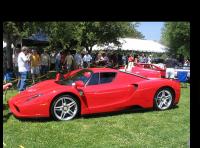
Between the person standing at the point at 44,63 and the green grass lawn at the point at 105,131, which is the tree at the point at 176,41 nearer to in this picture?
the person standing at the point at 44,63

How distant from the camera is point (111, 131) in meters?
6.41

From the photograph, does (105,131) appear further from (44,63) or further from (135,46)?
(135,46)

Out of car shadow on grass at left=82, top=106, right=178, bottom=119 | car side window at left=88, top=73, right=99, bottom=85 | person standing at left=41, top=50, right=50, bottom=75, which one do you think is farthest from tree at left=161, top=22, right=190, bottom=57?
car side window at left=88, top=73, right=99, bottom=85

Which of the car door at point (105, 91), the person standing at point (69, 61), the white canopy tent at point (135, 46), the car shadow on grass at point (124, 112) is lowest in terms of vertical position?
the car shadow on grass at point (124, 112)

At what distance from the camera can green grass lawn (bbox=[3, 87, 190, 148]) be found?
5590 millimetres

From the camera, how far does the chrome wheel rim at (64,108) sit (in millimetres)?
7185

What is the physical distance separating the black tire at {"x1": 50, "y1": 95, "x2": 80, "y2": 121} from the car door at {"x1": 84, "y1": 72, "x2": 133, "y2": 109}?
354 mm

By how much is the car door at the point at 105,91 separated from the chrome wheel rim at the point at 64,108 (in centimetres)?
39

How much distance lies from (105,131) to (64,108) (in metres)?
1.19

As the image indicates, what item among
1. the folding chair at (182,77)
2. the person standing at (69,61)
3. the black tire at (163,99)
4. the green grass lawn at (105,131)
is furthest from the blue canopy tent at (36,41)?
the green grass lawn at (105,131)

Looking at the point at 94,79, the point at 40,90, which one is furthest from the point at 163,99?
the point at 40,90

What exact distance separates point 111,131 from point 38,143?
1434mm

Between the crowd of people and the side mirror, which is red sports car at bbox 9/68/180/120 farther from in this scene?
the crowd of people
